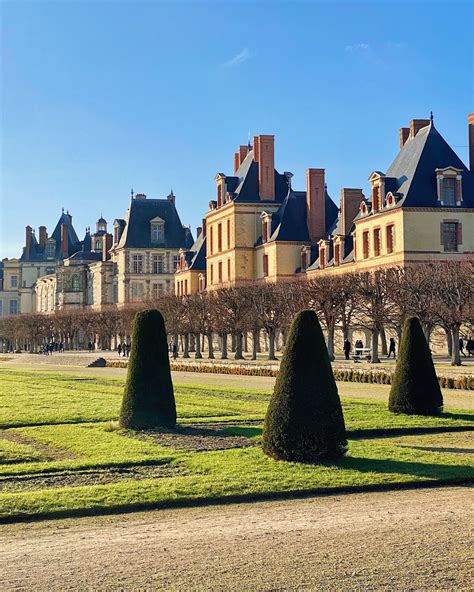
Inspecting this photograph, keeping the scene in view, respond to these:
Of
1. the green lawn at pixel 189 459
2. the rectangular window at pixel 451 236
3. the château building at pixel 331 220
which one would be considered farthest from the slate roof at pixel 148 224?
the green lawn at pixel 189 459

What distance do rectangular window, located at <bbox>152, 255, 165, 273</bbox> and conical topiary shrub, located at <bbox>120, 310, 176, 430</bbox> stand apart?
197 feet

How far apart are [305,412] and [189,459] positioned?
1594 millimetres

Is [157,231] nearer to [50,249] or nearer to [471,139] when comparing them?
[50,249]

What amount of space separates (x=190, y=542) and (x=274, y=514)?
123 cm

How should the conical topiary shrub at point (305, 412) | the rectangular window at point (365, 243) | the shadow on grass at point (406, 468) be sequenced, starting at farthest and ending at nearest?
the rectangular window at point (365, 243), the conical topiary shrub at point (305, 412), the shadow on grass at point (406, 468)

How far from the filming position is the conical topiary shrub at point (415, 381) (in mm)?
14797

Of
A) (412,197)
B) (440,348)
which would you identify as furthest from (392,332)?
(412,197)

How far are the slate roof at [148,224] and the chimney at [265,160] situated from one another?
911 inches

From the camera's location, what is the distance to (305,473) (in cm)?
948

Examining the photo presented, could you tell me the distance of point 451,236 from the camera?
3812 centimetres

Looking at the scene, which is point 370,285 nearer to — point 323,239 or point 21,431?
point 323,239

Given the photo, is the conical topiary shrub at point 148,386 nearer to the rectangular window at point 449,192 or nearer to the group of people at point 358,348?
the group of people at point 358,348

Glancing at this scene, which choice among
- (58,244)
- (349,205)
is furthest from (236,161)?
(58,244)

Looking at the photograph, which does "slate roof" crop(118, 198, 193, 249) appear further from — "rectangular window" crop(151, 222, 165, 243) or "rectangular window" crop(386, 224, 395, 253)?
"rectangular window" crop(386, 224, 395, 253)
